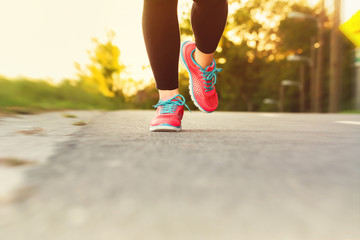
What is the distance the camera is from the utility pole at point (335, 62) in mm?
14555

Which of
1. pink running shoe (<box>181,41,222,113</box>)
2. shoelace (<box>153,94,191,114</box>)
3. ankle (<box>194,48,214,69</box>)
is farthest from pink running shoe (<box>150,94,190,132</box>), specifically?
ankle (<box>194,48,214,69</box>)

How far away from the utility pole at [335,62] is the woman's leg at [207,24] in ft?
42.8

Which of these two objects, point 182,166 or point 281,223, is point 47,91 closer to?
point 182,166

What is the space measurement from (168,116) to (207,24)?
642mm

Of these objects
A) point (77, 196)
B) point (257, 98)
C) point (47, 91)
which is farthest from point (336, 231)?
point (257, 98)

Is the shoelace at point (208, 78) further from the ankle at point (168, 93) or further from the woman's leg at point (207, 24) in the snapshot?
the ankle at point (168, 93)

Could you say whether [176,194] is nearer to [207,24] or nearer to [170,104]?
[170,104]

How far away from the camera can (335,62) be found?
15.0 m

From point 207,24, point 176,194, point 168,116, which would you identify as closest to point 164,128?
point 168,116

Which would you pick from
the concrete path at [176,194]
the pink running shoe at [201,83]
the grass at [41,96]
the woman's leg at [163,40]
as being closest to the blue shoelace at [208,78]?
the pink running shoe at [201,83]

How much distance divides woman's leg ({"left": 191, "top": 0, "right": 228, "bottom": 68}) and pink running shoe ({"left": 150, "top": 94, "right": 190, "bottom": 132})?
1.17 ft

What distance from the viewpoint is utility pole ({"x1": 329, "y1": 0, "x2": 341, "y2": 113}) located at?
1455cm

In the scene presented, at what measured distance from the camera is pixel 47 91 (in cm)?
726

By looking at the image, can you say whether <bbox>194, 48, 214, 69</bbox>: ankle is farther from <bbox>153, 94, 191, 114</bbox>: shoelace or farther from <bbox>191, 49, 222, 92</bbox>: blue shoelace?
<bbox>153, 94, 191, 114</bbox>: shoelace
